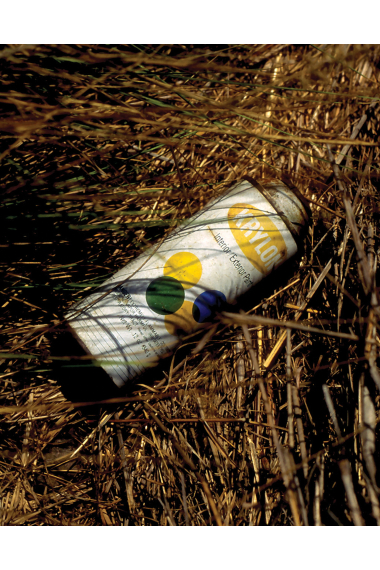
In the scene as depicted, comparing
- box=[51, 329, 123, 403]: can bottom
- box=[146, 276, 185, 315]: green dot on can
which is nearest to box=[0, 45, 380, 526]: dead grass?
box=[51, 329, 123, 403]: can bottom

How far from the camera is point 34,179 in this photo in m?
1.03

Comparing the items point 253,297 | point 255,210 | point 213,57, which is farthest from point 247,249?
point 213,57

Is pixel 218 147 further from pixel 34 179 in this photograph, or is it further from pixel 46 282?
pixel 46 282

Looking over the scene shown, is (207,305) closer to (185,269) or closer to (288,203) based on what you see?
(185,269)

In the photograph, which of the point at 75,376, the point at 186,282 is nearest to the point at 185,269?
the point at 186,282

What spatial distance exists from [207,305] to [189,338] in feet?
0.52

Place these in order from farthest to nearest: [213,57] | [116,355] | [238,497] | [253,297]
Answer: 1. [213,57]
2. [253,297]
3. [238,497]
4. [116,355]

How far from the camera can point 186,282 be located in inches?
35.1

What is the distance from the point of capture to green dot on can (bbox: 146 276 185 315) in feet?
2.92

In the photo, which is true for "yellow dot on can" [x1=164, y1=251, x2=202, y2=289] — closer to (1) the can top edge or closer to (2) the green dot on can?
(2) the green dot on can

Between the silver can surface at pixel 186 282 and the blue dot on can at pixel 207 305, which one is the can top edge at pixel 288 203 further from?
the blue dot on can at pixel 207 305

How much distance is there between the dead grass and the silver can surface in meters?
0.12

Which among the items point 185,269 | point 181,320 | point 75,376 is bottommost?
point 75,376

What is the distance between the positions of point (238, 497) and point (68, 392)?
22.2 inches
